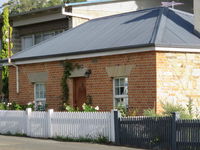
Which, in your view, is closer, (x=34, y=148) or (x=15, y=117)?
(x=34, y=148)

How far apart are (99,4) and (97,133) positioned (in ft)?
41.4

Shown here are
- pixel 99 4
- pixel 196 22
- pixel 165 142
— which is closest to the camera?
pixel 165 142

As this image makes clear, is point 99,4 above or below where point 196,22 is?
above

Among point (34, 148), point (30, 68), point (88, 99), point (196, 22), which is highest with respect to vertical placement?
point (196, 22)

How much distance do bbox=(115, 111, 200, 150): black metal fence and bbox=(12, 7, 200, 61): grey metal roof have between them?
10.1 feet

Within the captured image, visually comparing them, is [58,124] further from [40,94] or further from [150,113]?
[40,94]

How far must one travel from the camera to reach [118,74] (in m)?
16.6

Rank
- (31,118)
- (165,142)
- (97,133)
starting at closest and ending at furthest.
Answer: (165,142) < (97,133) < (31,118)

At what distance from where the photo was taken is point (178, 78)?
16.0 m

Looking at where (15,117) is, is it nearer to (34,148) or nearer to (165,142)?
(34,148)

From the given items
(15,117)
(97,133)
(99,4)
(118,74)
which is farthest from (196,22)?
(99,4)

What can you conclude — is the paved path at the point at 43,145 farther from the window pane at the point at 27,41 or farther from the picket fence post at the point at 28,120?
the window pane at the point at 27,41

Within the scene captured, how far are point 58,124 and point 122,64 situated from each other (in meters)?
3.08

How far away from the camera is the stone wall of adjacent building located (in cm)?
1558
